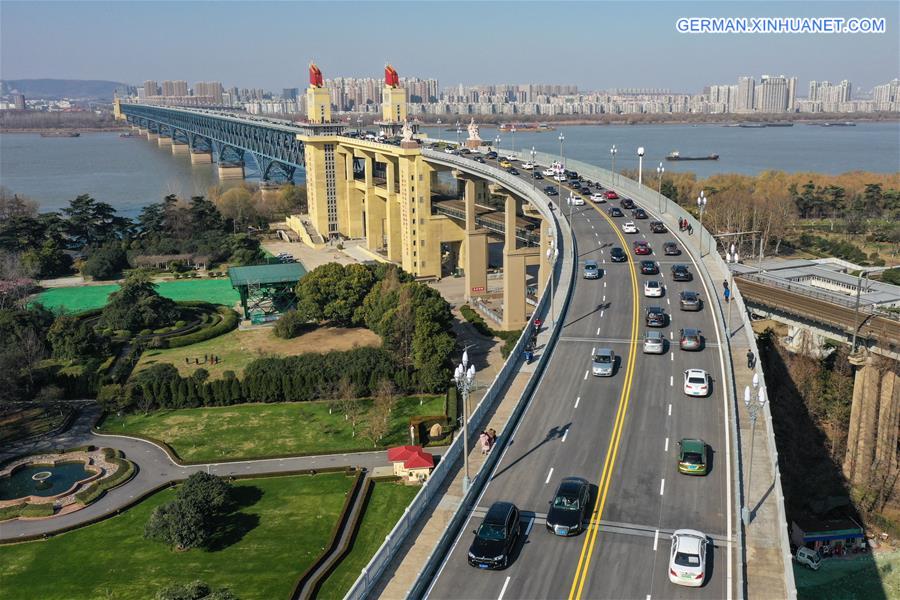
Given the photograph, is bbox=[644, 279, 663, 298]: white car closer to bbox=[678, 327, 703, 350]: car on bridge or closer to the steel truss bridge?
bbox=[678, 327, 703, 350]: car on bridge

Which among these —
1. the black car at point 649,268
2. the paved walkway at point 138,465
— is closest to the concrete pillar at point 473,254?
the black car at point 649,268

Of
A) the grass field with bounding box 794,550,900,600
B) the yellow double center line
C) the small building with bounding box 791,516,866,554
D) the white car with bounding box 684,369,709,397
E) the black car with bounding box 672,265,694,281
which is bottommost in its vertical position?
the grass field with bounding box 794,550,900,600

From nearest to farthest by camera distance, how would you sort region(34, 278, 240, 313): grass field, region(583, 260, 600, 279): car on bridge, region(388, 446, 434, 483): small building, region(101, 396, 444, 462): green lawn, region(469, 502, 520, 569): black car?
1. region(469, 502, 520, 569): black car
2. region(388, 446, 434, 483): small building
3. region(101, 396, 444, 462): green lawn
4. region(583, 260, 600, 279): car on bridge
5. region(34, 278, 240, 313): grass field

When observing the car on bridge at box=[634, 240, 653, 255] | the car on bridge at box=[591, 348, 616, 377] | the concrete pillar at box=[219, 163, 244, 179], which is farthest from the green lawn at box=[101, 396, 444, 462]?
the concrete pillar at box=[219, 163, 244, 179]

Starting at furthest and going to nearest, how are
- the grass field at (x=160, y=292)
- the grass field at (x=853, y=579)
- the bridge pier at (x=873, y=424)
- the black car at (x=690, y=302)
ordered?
the grass field at (x=160, y=292)
the black car at (x=690, y=302)
the bridge pier at (x=873, y=424)
the grass field at (x=853, y=579)

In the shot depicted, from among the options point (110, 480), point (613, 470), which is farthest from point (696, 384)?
point (110, 480)

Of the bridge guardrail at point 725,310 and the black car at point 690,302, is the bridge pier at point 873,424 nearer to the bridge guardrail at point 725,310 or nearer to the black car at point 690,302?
the bridge guardrail at point 725,310

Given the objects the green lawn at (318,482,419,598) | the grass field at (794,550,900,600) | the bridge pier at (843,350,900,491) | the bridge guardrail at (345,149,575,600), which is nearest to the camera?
the bridge guardrail at (345,149,575,600)
